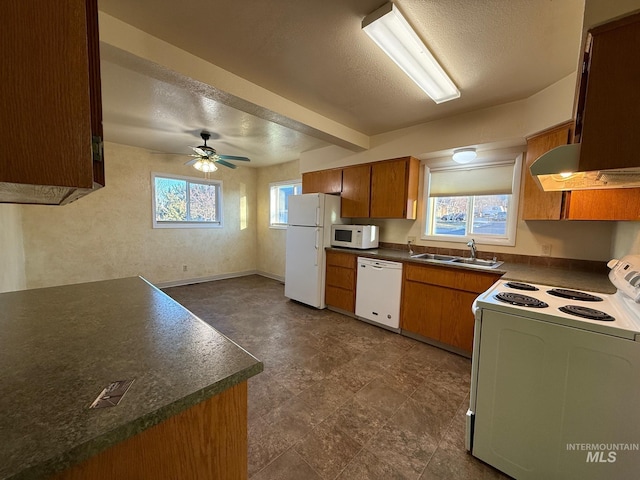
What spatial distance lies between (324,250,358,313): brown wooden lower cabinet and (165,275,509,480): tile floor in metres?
0.34

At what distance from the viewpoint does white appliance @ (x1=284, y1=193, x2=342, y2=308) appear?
12.2ft

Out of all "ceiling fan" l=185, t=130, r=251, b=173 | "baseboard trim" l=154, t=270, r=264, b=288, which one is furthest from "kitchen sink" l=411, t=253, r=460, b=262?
"baseboard trim" l=154, t=270, r=264, b=288

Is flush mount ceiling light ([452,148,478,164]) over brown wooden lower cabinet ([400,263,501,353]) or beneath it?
over

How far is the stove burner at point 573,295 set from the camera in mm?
1559

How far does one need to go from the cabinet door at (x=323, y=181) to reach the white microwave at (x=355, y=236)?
67 centimetres

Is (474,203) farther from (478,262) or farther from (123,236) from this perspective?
(123,236)

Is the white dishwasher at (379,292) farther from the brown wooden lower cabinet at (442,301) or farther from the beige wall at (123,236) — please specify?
the beige wall at (123,236)

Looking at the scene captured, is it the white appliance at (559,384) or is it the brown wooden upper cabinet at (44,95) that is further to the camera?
the white appliance at (559,384)

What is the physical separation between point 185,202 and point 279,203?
186 cm

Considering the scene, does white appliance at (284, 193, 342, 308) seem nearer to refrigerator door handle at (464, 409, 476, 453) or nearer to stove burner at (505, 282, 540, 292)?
stove burner at (505, 282, 540, 292)

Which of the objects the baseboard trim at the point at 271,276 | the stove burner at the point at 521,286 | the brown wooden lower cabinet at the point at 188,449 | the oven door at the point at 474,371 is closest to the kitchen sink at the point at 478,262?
the stove burner at the point at 521,286

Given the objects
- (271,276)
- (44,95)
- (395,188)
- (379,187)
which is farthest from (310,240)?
(44,95)

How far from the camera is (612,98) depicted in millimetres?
966

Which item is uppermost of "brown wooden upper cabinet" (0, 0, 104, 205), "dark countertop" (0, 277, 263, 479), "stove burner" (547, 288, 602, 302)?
"brown wooden upper cabinet" (0, 0, 104, 205)
